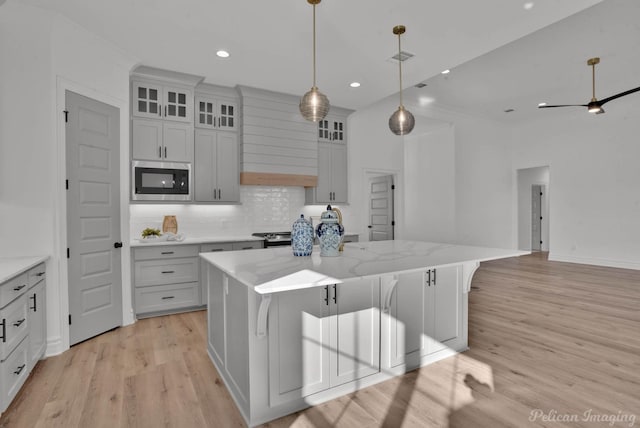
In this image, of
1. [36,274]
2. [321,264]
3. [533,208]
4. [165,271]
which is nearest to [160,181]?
[165,271]

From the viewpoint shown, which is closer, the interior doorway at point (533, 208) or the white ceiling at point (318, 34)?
the white ceiling at point (318, 34)

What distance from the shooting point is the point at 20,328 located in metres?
2.36

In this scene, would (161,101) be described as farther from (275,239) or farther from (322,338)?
(322,338)

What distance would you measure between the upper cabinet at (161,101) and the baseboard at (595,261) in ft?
26.8

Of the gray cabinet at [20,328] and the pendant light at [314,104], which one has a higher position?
the pendant light at [314,104]

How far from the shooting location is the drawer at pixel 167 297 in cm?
385

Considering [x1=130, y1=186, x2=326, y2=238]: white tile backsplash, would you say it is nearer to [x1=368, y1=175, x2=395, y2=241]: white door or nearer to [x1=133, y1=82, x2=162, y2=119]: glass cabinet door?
[x1=133, y1=82, x2=162, y2=119]: glass cabinet door

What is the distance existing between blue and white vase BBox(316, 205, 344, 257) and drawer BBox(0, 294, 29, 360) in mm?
2047

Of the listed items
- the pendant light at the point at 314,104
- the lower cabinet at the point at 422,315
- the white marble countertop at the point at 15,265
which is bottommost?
the lower cabinet at the point at 422,315

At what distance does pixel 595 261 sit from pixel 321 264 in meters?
7.65

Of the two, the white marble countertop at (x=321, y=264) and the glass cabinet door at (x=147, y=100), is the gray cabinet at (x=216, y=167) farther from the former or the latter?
the white marble countertop at (x=321, y=264)

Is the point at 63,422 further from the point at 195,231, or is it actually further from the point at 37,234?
the point at 195,231

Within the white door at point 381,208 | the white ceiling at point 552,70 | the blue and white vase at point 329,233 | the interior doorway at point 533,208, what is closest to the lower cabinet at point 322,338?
the blue and white vase at point 329,233

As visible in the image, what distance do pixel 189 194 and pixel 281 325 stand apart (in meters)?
2.90
